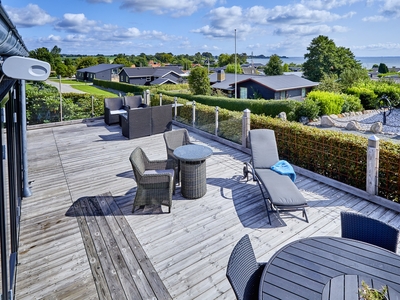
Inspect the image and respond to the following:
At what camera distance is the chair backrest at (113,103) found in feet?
34.3

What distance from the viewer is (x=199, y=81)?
A: 23.5 meters

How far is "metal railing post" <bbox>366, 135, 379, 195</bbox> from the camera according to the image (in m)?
4.82

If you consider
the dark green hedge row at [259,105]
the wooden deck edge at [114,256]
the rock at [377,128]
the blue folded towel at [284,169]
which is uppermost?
the dark green hedge row at [259,105]

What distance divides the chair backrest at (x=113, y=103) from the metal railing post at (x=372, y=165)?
27.9 ft

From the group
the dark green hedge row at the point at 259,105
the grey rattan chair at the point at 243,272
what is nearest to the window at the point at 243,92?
the dark green hedge row at the point at 259,105

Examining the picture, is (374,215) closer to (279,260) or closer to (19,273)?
(279,260)

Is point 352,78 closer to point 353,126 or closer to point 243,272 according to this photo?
point 353,126

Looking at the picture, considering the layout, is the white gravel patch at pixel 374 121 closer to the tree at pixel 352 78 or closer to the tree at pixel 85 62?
the tree at pixel 352 78

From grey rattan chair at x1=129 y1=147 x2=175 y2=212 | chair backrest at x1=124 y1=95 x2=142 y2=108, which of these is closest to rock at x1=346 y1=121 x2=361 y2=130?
chair backrest at x1=124 y1=95 x2=142 y2=108

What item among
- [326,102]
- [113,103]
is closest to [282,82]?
[326,102]

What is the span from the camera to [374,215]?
443 centimetres

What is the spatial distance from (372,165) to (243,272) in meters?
3.90

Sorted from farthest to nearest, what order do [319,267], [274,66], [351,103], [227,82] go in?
[274,66] → [227,82] → [351,103] → [319,267]

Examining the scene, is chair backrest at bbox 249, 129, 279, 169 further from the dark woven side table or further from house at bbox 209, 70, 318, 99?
house at bbox 209, 70, 318, 99
